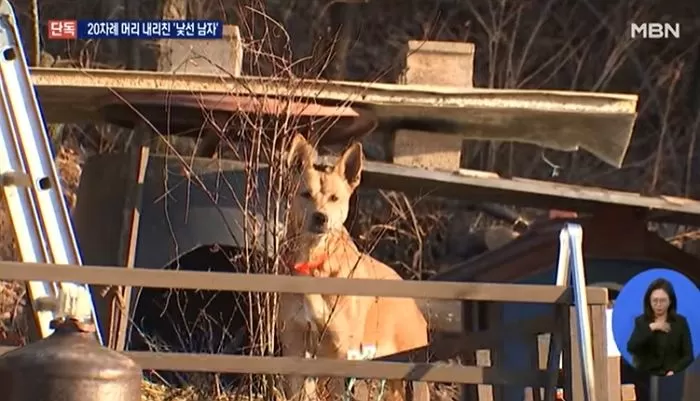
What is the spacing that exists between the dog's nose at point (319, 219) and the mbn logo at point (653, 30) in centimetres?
886

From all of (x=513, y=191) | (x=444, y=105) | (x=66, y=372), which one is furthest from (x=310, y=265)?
(x=66, y=372)

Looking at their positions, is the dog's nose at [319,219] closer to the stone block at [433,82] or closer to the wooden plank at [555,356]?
the stone block at [433,82]

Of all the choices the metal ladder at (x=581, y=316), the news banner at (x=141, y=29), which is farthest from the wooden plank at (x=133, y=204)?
the metal ladder at (x=581, y=316)

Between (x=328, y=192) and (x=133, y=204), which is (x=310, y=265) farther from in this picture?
(x=133, y=204)

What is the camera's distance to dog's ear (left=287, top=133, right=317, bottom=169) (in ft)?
23.2

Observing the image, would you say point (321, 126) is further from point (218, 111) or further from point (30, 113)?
point (30, 113)

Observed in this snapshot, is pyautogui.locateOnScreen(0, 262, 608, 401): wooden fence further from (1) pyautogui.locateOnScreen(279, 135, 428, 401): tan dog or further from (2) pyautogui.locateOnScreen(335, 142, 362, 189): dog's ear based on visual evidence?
(2) pyautogui.locateOnScreen(335, 142, 362, 189): dog's ear

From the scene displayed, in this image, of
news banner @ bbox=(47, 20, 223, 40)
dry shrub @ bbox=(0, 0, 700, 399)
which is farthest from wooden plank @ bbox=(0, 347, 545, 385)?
dry shrub @ bbox=(0, 0, 700, 399)

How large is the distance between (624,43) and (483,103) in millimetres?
8759

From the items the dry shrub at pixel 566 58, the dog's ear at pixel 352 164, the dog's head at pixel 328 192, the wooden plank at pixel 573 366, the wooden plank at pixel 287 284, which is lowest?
the wooden plank at pixel 573 366

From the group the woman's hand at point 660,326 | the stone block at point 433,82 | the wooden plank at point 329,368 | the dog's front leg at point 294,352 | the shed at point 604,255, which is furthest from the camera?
the shed at point 604,255

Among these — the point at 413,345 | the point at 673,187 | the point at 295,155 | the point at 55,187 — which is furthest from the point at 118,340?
the point at 673,187

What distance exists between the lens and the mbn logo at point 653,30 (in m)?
16.8

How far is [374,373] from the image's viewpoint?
17.4 ft
